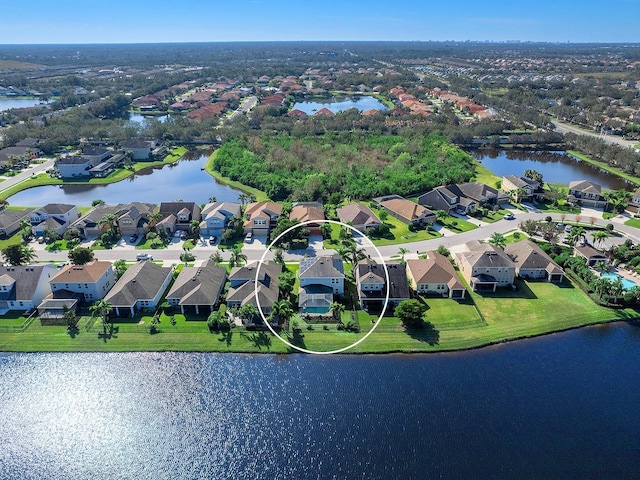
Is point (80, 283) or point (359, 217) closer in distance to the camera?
point (80, 283)

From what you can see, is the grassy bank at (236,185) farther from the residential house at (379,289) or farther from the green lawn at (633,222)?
the green lawn at (633,222)

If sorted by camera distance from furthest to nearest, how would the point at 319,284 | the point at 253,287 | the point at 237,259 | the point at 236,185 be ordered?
the point at 236,185
the point at 237,259
the point at 319,284
the point at 253,287

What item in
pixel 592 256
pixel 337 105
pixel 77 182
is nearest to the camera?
pixel 592 256

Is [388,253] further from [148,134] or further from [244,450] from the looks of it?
[148,134]

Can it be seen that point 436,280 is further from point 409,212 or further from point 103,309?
point 103,309

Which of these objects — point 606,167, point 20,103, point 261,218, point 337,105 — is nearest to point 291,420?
point 261,218
